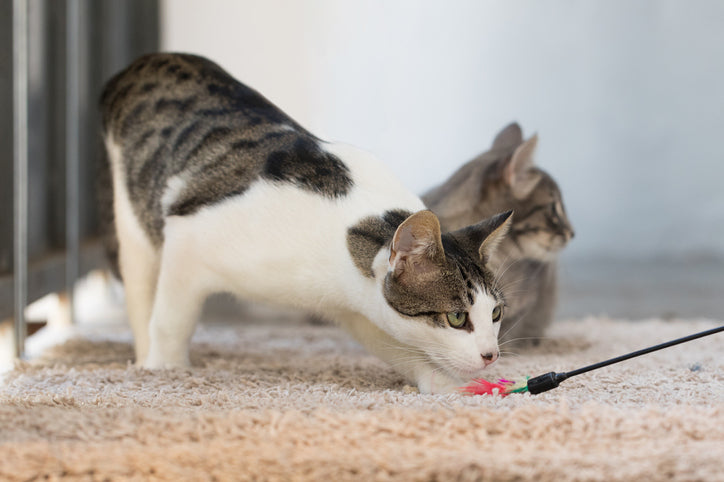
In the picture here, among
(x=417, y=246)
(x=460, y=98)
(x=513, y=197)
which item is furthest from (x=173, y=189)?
(x=460, y=98)

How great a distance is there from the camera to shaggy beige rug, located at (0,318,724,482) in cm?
115

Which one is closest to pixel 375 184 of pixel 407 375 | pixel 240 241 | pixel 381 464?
pixel 240 241

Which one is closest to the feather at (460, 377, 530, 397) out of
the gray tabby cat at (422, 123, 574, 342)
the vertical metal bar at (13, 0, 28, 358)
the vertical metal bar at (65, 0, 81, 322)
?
the gray tabby cat at (422, 123, 574, 342)

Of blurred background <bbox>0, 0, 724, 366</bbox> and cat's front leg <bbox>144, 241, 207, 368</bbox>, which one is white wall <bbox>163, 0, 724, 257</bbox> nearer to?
blurred background <bbox>0, 0, 724, 366</bbox>

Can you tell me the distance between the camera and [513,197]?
2514 millimetres

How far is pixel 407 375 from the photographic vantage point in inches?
74.7

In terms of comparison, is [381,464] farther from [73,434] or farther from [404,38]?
[404,38]

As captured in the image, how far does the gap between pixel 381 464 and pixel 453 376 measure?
691 millimetres

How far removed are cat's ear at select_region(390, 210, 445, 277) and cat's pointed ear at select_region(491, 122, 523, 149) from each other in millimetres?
1076

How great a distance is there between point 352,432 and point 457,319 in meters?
0.48

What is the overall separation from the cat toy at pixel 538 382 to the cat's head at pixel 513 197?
78cm

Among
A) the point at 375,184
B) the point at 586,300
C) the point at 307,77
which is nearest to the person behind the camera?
the point at 375,184

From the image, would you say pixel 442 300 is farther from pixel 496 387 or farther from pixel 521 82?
pixel 521 82

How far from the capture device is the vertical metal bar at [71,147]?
3.36 metres
